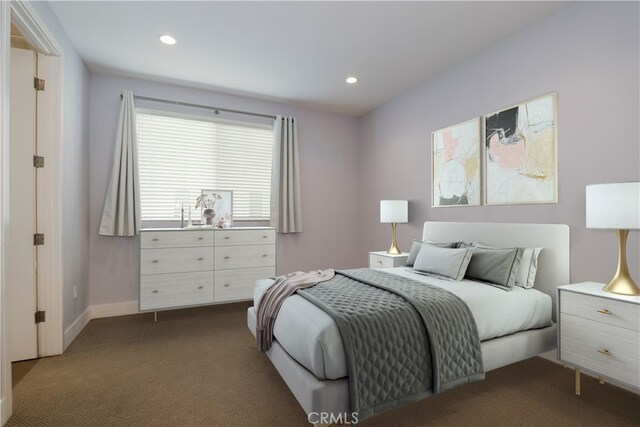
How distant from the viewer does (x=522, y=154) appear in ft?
9.30

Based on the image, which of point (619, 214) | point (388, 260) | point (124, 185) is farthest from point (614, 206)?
point (124, 185)

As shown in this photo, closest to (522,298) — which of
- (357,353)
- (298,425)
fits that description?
(357,353)

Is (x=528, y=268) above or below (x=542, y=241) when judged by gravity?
below

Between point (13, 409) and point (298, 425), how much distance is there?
1.76 metres

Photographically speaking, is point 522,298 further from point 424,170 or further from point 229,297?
point 229,297

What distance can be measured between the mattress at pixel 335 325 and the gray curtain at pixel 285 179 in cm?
182

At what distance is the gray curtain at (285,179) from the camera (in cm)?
450

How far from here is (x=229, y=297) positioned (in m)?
3.76

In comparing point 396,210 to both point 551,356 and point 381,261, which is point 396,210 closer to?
point 381,261

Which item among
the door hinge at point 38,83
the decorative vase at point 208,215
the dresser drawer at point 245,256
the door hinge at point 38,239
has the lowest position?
the dresser drawer at point 245,256

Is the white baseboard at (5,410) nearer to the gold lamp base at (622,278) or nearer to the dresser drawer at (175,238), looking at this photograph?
the dresser drawer at (175,238)

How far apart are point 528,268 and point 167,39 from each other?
12.5 ft

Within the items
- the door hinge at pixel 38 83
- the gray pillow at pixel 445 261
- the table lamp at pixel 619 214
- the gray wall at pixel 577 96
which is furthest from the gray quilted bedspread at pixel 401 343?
the door hinge at pixel 38 83

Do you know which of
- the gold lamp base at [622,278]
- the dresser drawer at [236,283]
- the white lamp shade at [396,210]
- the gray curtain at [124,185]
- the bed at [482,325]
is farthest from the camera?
the white lamp shade at [396,210]
